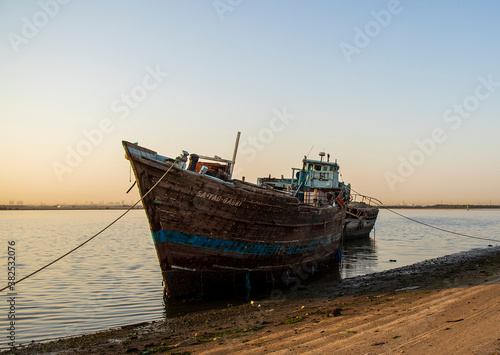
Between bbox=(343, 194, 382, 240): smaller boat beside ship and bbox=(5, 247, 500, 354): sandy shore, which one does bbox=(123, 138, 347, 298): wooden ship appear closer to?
bbox=(5, 247, 500, 354): sandy shore

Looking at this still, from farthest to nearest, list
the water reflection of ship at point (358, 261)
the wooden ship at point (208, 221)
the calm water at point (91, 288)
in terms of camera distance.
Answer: the water reflection of ship at point (358, 261), the wooden ship at point (208, 221), the calm water at point (91, 288)

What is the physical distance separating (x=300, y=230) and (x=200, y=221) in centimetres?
524

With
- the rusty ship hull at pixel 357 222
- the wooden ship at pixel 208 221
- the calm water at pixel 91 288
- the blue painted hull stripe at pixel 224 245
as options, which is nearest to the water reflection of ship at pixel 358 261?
the calm water at pixel 91 288

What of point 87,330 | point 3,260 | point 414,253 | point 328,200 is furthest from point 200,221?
point 414,253

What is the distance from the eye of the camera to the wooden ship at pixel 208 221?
1004 cm

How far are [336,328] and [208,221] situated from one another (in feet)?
16.9

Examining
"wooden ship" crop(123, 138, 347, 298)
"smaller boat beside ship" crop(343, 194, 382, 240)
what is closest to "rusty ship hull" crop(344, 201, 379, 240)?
"smaller boat beside ship" crop(343, 194, 382, 240)

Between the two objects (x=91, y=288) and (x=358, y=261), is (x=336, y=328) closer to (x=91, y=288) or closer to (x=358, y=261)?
(x=91, y=288)

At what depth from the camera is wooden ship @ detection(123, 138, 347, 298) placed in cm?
1004

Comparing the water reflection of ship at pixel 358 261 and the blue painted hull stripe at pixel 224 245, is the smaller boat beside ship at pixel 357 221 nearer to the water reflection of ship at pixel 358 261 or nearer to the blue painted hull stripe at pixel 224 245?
the water reflection of ship at pixel 358 261

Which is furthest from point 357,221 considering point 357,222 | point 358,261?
point 358,261

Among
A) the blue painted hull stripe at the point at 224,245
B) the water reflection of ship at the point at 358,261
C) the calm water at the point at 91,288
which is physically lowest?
the water reflection of ship at the point at 358,261

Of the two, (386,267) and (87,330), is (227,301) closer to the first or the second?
(87,330)

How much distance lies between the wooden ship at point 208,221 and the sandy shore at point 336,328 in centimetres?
149
